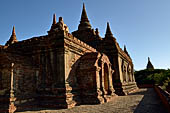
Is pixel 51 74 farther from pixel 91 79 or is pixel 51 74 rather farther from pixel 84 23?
pixel 84 23

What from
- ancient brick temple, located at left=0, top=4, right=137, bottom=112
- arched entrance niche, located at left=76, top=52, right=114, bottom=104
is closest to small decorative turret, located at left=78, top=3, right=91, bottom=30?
ancient brick temple, located at left=0, top=4, right=137, bottom=112

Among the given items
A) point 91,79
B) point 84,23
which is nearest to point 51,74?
point 91,79

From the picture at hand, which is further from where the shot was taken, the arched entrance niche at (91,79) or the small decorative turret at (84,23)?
the small decorative turret at (84,23)

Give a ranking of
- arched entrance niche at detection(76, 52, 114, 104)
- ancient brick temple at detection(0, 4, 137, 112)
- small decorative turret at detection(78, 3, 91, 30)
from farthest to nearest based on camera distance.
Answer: small decorative turret at detection(78, 3, 91, 30) → arched entrance niche at detection(76, 52, 114, 104) → ancient brick temple at detection(0, 4, 137, 112)

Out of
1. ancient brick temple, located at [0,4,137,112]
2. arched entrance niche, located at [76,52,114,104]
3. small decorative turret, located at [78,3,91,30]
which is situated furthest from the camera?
small decorative turret, located at [78,3,91,30]

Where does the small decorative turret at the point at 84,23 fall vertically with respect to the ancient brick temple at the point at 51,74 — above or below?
above

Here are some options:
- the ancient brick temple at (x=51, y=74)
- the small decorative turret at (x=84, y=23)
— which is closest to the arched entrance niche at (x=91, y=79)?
the ancient brick temple at (x=51, y=74)

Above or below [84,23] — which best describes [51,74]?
below

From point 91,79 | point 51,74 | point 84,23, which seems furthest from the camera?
point 84,23

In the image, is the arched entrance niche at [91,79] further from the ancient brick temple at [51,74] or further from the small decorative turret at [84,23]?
the small decorative turret at [84,23]

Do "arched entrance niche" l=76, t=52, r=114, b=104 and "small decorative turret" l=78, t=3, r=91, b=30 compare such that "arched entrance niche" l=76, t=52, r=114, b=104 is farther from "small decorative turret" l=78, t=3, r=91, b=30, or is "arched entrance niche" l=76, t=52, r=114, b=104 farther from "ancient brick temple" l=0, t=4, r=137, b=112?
"small decorative turret" l=78, t=3, r=91, b=30

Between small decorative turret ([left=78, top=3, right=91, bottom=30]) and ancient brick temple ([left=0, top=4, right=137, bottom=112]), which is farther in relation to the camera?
small decorative turret ([left=78, top=3, right=91, bottom=30])

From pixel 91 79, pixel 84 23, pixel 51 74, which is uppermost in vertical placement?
pixel 84 23

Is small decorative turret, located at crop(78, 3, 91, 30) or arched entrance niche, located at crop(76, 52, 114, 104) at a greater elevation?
small decorative turret, located at crop(78, 3, 91, 30)
